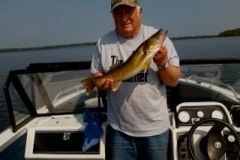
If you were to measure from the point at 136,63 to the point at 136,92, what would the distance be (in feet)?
0.97

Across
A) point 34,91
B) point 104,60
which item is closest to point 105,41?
point 104,60

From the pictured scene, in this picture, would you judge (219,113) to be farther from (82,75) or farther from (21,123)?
(21,123)

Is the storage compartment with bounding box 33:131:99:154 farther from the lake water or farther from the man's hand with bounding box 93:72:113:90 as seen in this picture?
the lake water

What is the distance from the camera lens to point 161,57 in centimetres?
299

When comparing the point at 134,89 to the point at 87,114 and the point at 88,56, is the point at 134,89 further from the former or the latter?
the point at 88,56

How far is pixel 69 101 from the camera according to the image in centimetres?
533

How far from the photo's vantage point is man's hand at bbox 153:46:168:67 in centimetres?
298

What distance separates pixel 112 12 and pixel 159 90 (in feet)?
2.68

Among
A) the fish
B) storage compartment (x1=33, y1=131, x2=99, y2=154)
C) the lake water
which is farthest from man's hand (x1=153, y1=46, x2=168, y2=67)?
the lake water

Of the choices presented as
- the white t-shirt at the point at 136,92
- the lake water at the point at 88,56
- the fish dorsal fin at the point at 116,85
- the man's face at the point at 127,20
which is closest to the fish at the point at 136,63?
the fish dorsal fin at the point at 116,85

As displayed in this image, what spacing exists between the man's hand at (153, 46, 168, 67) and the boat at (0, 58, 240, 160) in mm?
944

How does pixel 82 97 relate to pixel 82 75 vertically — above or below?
below

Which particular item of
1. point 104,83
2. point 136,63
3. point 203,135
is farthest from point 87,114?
point 136,63

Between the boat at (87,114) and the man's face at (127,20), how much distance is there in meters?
1.18
